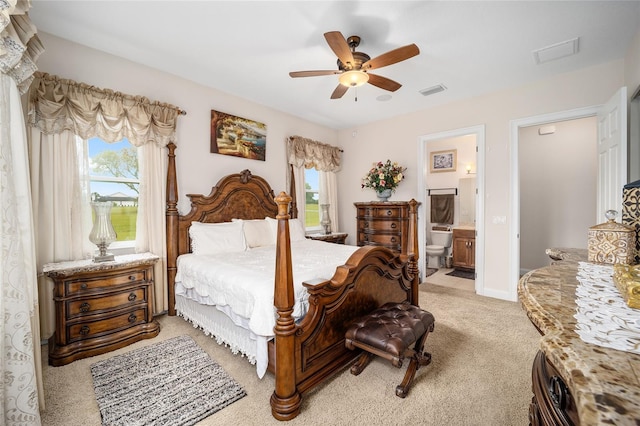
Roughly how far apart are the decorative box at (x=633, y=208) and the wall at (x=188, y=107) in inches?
151

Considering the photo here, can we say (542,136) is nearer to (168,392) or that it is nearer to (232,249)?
(232,249)

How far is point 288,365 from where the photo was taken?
166 centimetres

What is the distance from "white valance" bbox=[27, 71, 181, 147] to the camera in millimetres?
2389

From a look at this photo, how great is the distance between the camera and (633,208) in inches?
51.7

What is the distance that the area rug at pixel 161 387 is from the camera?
5.50 ft

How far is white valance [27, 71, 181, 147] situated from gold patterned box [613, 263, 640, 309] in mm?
3725

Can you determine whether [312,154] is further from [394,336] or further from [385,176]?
[394,336]

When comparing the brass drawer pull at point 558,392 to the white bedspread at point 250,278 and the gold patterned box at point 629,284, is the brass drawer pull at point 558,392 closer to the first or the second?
the gold patterned box at point 629,284

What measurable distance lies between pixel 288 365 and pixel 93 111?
9.78ft

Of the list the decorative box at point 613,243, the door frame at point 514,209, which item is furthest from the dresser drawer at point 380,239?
the decorative box at point 613,243

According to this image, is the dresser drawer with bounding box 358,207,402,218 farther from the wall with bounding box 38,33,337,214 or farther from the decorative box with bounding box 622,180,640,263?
the decorative box with bounding box 622,180,640,263

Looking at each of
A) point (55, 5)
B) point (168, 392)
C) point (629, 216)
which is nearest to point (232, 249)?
point (168, 392)

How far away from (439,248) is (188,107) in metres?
5.04

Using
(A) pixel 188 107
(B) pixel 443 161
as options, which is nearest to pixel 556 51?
(B) pixel 443 161
